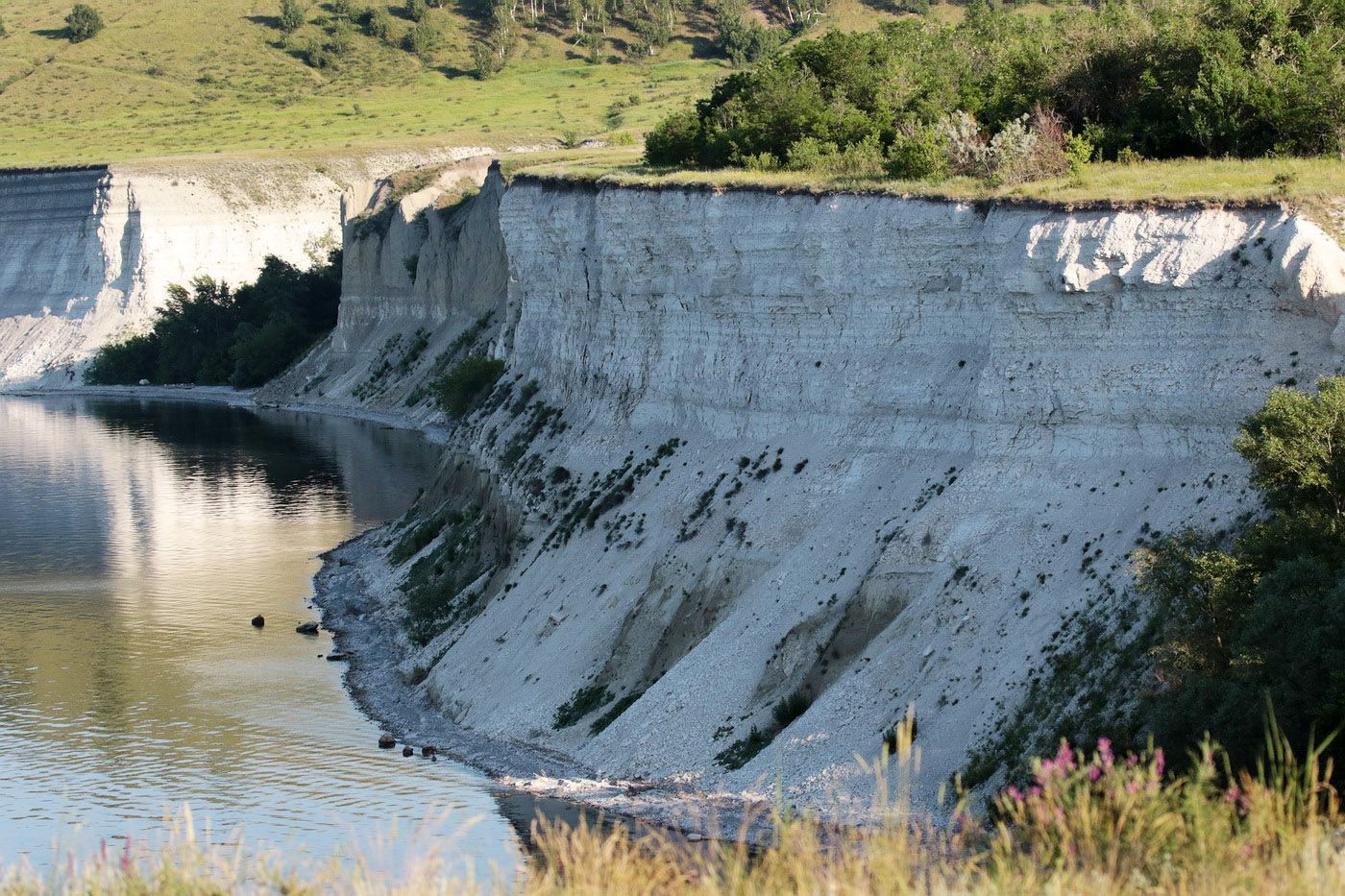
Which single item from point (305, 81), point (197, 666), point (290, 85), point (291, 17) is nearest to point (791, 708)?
point (197, 666)

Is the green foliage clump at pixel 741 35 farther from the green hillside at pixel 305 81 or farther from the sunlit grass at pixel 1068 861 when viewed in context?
the sunlit grass at pixel 1068 861

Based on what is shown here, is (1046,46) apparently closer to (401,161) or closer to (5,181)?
(401,161)

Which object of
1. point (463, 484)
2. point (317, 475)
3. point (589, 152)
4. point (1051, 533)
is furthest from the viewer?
point (317, 475)

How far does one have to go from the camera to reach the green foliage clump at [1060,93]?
29891 millimetres

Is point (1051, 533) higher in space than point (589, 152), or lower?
lower

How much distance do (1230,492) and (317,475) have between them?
48.3 m

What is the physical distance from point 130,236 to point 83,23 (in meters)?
49.1

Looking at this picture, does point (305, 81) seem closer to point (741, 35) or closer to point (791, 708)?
point (741, 35)

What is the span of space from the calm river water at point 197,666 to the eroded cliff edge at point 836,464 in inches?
119

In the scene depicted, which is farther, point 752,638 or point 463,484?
point 463,484

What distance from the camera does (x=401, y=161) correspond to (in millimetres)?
114812

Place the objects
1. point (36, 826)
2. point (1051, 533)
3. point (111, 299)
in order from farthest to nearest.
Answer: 1. point (111, 299)
2. point (36, 826)
3. point (1051, 533)

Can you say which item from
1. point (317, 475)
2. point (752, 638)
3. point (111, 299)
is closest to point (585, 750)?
point (752, 638)

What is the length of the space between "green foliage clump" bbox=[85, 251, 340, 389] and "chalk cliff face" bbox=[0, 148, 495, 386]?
2.98 m
